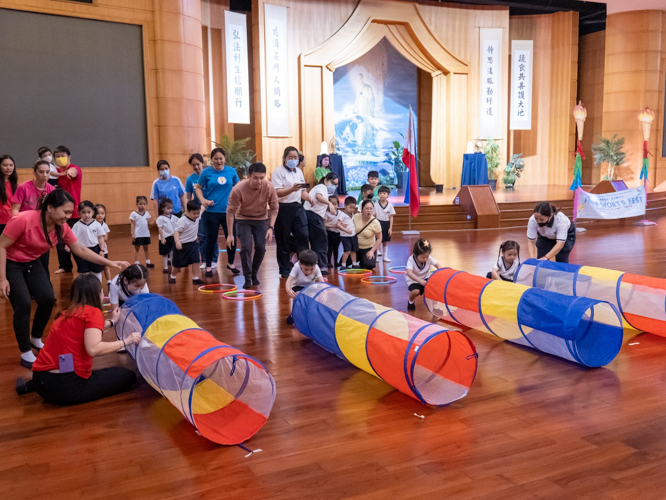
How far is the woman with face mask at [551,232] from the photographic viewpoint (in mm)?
6562

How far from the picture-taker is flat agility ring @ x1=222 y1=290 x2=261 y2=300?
7047mm

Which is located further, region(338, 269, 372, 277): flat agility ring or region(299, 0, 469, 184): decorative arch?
region(299, 0, 469, 184): decorative arch

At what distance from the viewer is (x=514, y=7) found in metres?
20.3

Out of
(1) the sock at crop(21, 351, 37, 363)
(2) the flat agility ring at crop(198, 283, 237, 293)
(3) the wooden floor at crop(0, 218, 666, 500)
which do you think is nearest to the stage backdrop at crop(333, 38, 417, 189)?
(2) the flat agility ring at crop(198, 283, 237, 293)

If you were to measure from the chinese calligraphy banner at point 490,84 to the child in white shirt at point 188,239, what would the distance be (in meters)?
14.1

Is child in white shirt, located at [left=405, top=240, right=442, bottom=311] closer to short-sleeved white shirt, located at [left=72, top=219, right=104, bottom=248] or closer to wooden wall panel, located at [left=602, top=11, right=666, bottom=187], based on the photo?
short-sleeved white shirt, located at [left=72, top=219, right=104, bottom=248]

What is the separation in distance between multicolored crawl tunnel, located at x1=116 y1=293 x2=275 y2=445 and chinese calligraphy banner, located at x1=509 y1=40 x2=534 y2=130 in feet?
62.5

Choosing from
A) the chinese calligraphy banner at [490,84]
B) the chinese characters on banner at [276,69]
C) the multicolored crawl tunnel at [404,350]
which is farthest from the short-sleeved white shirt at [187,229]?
the chinese calligraphy banner at [490,84]

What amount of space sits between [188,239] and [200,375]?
4.44 m

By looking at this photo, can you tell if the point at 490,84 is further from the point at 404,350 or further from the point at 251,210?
the point at 404,350

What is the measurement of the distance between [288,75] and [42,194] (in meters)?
11.7

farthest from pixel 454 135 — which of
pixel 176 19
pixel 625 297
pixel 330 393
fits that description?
pixel 330 393

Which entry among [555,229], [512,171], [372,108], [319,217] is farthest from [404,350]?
[372,108]

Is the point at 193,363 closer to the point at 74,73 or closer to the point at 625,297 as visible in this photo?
the point at 625,297
